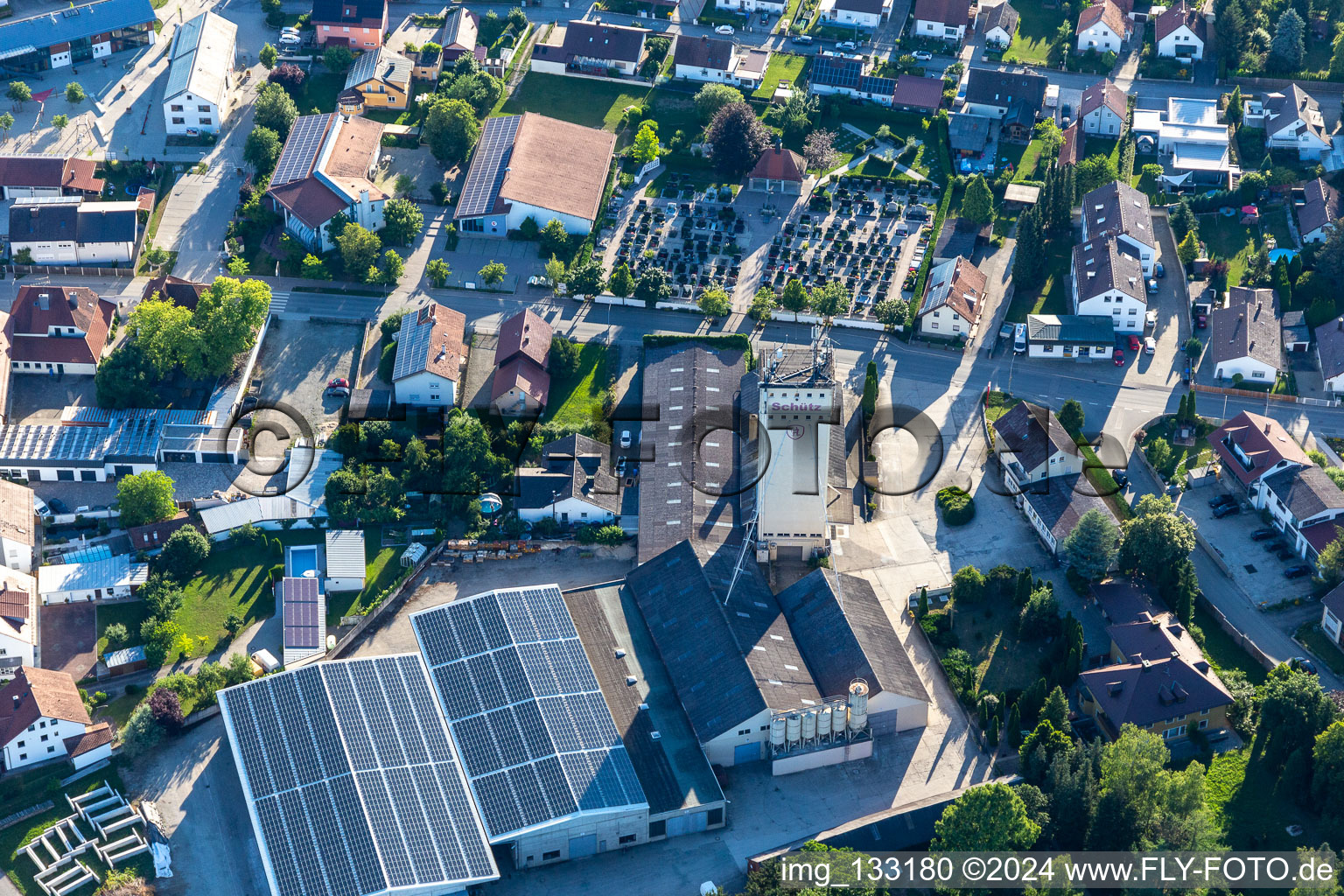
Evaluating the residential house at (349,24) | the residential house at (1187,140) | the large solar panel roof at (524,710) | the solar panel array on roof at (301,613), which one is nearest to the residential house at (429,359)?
the solar panel array on roof at (301,613)

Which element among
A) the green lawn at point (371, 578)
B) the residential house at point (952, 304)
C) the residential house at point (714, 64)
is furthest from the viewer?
the residential house at point (714, 64)

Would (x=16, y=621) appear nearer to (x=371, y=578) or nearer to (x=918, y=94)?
(x=371, y=578)

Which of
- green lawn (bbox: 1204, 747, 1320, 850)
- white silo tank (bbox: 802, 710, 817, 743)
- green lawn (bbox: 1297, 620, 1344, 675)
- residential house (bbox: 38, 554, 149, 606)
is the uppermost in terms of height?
green lawn (bbox: 1297, 620, 1344, 675)

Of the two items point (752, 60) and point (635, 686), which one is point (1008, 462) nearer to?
point (635, 686)

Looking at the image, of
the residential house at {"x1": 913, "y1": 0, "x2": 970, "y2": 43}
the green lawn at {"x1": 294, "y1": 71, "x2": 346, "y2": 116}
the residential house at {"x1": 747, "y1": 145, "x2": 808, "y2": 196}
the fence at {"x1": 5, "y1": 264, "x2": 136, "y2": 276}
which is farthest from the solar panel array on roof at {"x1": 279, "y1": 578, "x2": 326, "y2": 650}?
the residential house at {"x1": 913, "y1": 0, "x2": 970, "y2": 43}

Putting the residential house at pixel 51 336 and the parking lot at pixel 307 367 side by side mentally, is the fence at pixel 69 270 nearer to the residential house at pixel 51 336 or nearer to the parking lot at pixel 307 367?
the residential house at pixel 51 336

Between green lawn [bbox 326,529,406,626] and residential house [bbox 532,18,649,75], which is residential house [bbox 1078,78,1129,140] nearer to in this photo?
residential house [bbox 532,18,649,75]

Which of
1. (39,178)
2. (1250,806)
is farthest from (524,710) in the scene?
(39,178)
